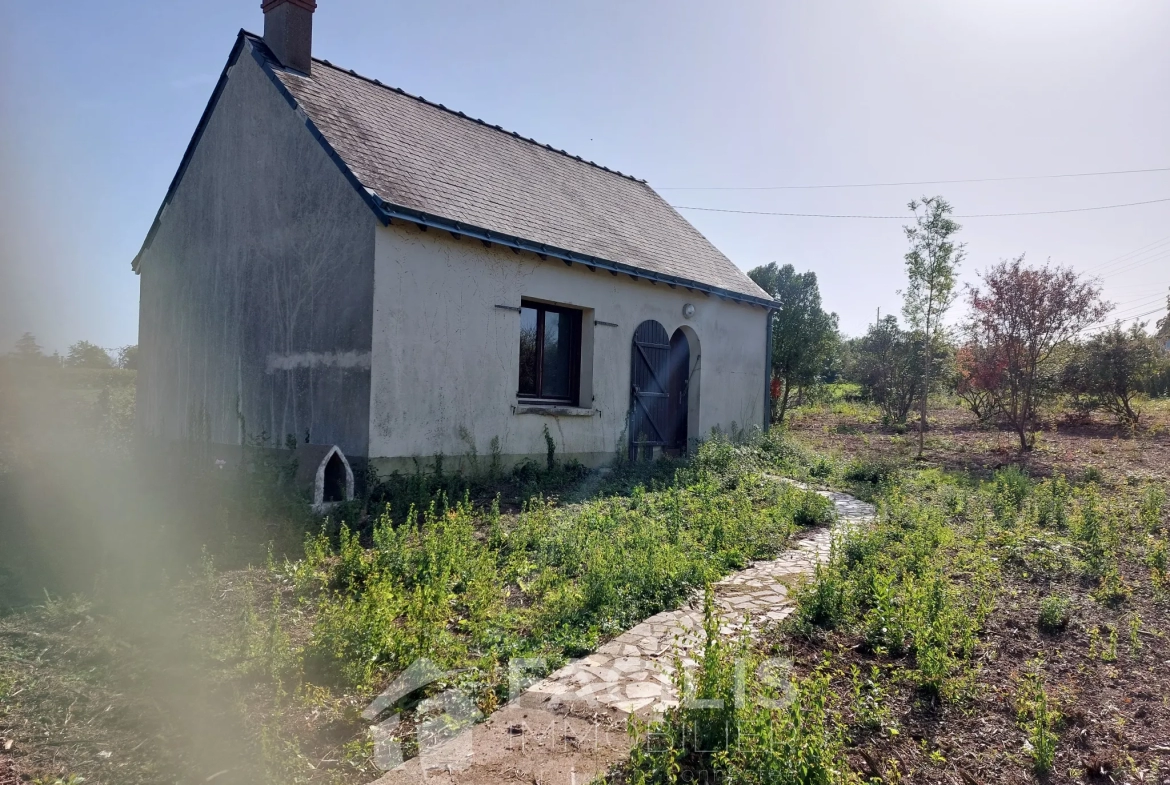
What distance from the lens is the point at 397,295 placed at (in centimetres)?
830

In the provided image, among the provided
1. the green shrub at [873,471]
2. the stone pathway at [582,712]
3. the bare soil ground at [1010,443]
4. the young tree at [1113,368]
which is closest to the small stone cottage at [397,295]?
the green shrub at [873,471]

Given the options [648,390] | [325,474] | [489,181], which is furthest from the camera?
[648,390]

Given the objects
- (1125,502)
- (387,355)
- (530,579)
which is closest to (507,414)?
(387,355)

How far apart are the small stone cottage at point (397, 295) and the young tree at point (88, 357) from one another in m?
0.83

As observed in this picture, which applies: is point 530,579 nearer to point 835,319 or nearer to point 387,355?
point 387,355

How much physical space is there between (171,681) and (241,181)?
8465 millimetres

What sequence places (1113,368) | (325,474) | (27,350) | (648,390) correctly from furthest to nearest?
(1113,368)
(648,390)
(325,474)
(27,350)

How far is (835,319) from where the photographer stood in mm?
23172

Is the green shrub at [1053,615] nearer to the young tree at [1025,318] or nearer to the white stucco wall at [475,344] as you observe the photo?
the white stucco wall at [475,344]

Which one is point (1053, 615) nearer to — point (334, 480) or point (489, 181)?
point (334, 480)

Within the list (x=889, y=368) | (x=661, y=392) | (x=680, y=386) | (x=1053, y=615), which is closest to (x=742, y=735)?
(x=1053, y=615)

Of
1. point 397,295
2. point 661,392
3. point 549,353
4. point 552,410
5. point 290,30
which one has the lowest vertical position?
point 552,410

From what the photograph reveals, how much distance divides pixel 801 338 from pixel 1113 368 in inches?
310

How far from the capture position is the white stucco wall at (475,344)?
8.29 meters
